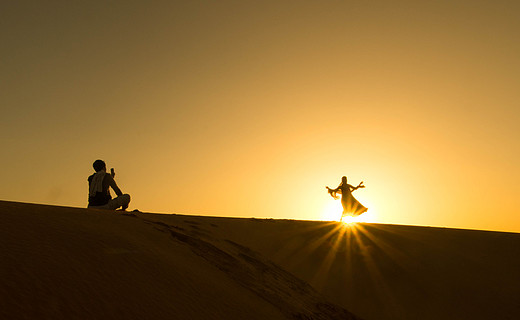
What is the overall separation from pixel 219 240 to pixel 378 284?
370 cm

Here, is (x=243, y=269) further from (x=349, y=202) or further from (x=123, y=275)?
(x=349, y=202)

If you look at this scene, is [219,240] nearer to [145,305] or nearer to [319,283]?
[319,283]

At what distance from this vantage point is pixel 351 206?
50.5 ft

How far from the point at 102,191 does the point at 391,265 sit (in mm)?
6649

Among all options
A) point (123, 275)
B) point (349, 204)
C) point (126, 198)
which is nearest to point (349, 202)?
point (349, 204)

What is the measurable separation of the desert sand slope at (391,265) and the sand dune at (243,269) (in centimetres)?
3

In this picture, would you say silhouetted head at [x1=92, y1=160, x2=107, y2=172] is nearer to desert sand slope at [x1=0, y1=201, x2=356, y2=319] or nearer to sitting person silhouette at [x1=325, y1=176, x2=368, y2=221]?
desert sand slope at [x1=0, y1=201, x2=356, y2=319]

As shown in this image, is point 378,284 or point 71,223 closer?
point 71,223

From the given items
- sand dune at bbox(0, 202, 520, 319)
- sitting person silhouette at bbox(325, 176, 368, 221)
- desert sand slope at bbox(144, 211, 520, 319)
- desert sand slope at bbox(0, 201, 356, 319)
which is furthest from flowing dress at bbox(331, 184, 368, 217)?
desert sand slope at bbox(0, 201, 356, 319)

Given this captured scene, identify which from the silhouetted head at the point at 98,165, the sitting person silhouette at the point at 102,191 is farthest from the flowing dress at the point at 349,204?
the silhouetted head at the point at 98,165

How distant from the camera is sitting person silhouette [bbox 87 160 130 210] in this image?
898 centimetres

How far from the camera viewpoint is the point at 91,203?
909cm

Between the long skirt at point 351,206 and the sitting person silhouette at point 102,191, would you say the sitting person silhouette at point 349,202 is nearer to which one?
the long skirt at point 351,206

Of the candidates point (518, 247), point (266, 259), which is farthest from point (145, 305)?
point (518, 247)
